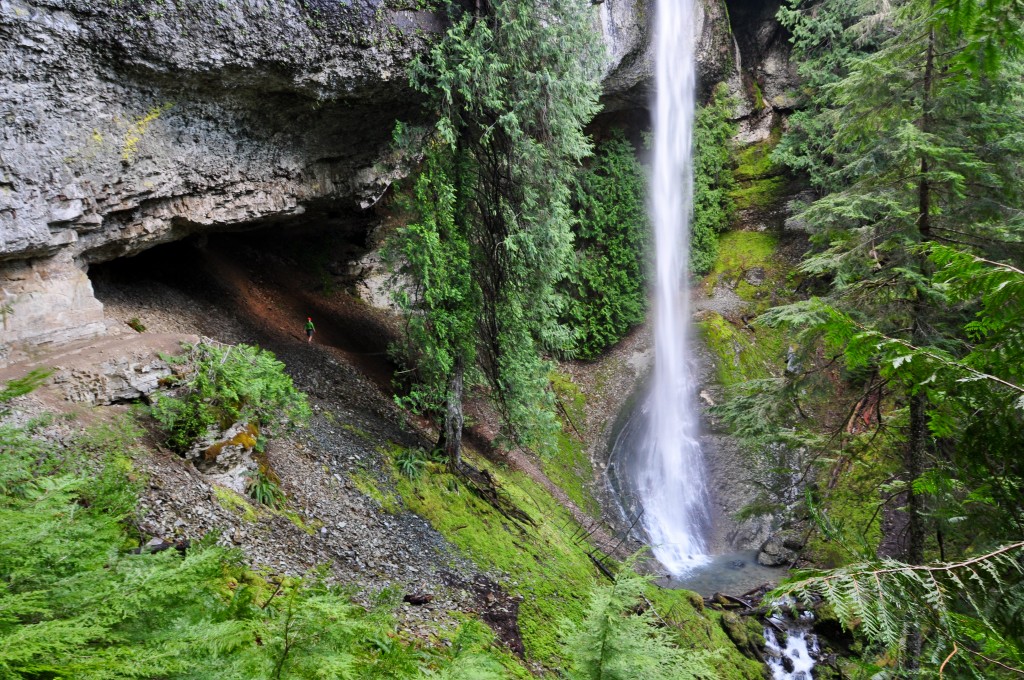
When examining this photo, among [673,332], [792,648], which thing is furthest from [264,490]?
[673,332]

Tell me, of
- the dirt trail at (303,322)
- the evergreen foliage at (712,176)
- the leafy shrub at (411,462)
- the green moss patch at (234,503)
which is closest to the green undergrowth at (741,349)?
the evergreen foliage at (712,176)

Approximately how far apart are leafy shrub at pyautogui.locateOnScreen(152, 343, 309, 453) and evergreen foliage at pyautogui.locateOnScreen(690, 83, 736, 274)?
50.9ft

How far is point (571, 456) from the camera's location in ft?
48.5

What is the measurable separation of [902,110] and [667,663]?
24.7ft

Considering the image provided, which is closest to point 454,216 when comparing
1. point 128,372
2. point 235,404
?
point 235,404

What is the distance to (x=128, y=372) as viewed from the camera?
6.64 metres

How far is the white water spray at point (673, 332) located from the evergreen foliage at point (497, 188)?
248 inches

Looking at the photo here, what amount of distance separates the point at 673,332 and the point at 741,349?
2.02 m

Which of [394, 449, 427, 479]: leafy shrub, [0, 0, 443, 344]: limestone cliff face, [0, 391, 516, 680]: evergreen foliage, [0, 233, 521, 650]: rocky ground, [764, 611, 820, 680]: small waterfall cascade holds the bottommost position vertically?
[764, 611, 820, 680]: small waterfall cascade

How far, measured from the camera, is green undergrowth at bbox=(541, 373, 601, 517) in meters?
13.6

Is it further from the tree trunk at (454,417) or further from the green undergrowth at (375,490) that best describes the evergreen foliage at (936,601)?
the tree trunk at (454,417)

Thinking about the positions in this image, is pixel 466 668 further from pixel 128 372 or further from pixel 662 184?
pixel 662 184

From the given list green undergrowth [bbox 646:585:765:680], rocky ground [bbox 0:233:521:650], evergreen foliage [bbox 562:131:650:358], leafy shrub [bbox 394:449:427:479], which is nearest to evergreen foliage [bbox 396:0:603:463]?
leafy shrub [bbox 394:449:427:479]

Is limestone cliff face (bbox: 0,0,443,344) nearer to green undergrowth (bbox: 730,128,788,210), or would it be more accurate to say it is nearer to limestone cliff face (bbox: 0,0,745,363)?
limestone cliff face (bbox: 0,0,745,363)
